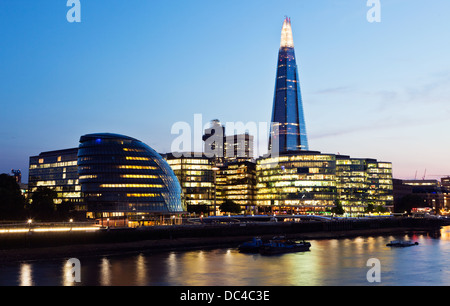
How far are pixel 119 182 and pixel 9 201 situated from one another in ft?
137

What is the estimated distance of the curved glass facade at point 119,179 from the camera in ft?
462

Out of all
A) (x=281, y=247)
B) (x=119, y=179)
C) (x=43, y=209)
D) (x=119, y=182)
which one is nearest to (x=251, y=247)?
(x=281, y=247)

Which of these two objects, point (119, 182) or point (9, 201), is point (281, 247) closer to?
point (9, 201)

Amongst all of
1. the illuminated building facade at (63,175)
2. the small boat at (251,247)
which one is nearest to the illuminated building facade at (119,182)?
the illuminated building facade at (63,175)

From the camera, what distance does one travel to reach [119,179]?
141 m

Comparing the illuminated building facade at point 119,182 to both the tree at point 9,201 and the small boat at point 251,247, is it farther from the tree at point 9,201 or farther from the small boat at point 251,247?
the small boat at point 251,247

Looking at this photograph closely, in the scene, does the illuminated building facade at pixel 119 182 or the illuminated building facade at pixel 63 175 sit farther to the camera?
the illuminated building facade at pixel 63 175

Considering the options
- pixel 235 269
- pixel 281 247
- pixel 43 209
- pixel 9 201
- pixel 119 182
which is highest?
pixel 119 182

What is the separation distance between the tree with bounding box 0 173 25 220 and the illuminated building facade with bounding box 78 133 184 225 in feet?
99.4

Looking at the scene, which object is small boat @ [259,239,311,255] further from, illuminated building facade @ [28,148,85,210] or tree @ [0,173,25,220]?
illuminated building facade @ [28,148,85,210]
